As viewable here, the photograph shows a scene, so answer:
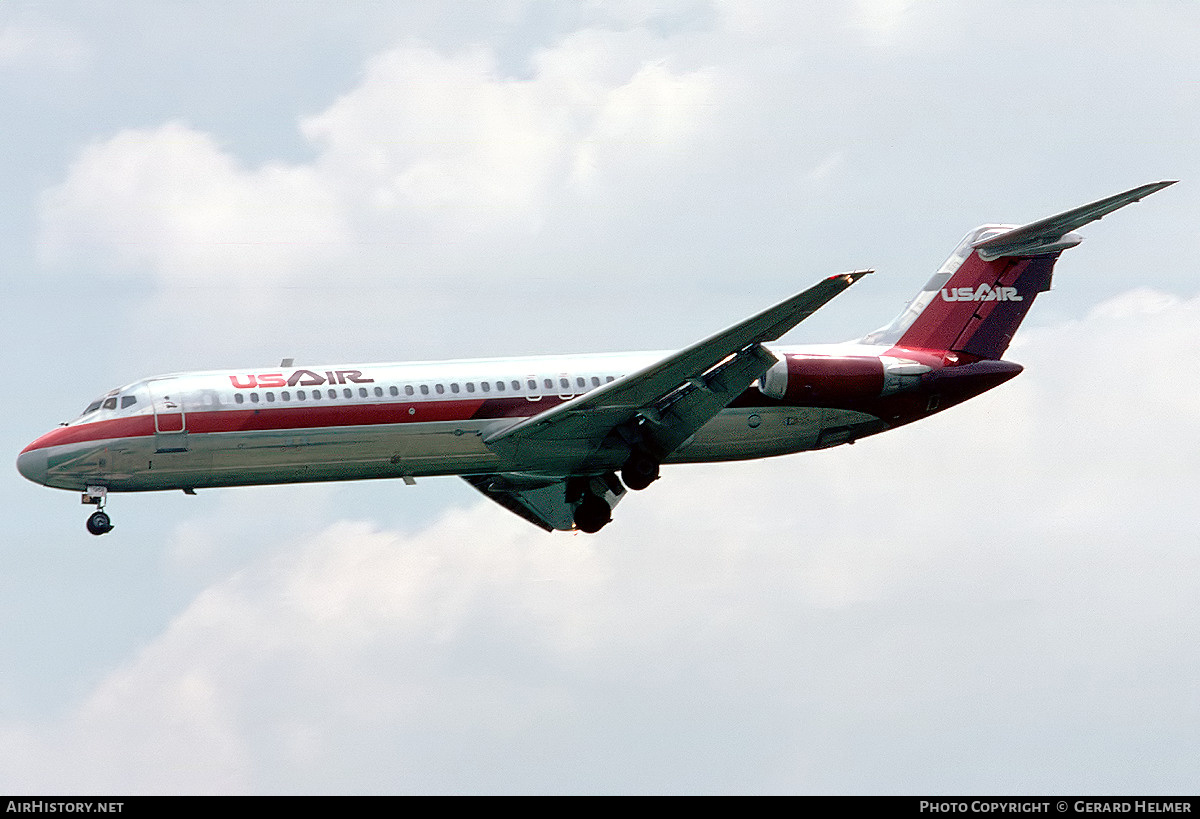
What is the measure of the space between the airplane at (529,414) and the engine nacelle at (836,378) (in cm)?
4

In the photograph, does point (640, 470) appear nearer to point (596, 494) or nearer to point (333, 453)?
point (596, 494)

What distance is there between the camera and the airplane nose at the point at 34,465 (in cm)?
3947

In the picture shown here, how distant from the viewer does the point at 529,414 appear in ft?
135

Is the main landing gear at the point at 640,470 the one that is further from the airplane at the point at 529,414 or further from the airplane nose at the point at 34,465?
the airplane nose at the point at 34,465

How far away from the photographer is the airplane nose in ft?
129

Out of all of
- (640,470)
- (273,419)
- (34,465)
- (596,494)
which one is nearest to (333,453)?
(273,419)

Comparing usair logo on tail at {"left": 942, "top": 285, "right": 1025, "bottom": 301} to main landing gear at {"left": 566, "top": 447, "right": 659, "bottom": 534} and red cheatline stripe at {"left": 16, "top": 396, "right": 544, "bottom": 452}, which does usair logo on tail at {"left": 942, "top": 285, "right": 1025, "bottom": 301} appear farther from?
red cheatline stripe at {"left": 16, "top": 396, "right": 544, "bottom": 452}

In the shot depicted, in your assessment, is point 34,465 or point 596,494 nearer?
point 34,465

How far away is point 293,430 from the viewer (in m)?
39.4

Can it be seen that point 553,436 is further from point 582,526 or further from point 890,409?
point 890,409

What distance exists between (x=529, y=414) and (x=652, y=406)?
292 centimetres

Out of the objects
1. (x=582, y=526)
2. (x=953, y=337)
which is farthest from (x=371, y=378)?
(x=953, y=337)

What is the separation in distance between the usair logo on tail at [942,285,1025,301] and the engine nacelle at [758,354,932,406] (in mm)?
2750

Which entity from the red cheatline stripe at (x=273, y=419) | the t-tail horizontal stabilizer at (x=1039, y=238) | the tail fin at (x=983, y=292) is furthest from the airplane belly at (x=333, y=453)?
the t-tail horizontal stabilizer at (x=1039, y=238)
